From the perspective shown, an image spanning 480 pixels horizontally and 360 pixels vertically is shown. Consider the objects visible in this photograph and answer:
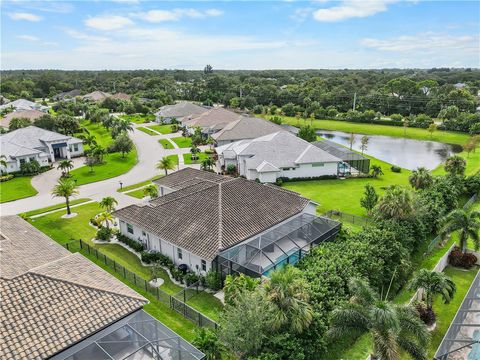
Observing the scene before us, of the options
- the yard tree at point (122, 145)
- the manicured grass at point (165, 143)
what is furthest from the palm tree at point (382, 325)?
the manicured grass at point (165, 143)

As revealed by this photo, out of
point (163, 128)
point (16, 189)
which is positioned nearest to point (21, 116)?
point (163, 128)

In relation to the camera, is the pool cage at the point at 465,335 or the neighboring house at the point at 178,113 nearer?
the pool cage at the point at 465,335

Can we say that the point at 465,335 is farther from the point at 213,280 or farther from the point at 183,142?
the point at 183,142

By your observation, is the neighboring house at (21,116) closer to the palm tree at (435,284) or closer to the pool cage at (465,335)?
the palm tree at (435,284)

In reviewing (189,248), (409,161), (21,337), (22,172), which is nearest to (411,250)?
(189,248)

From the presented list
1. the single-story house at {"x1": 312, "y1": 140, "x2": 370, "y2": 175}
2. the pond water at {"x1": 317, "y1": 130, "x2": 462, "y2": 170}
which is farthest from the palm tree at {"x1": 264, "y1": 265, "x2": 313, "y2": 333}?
Answer: the pond water at {"x1": 317, "y1": 130, "x2": 462, "y2": 170}
